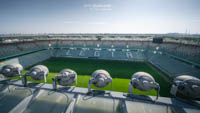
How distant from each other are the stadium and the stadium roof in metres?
0.06

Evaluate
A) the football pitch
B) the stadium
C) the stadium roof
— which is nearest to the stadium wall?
the stadium

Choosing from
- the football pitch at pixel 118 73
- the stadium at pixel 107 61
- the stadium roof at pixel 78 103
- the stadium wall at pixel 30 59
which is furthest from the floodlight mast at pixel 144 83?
the stadium wall at pixel 30 59

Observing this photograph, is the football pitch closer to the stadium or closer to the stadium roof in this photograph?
the stadium

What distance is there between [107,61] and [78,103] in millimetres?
24176

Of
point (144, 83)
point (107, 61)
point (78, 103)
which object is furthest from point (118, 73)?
point (78, 103)

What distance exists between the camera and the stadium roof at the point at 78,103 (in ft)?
17.5

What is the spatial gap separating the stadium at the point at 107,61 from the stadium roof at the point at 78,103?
0.06 m

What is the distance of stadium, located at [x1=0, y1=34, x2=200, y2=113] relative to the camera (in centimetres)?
627

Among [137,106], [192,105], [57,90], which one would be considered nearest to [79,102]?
[57,90]

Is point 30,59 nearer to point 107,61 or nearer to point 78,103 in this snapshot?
point 107,61

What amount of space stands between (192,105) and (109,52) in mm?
30165

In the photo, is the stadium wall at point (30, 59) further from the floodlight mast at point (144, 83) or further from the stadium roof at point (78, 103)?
the floodlight mast at point (144, 83)

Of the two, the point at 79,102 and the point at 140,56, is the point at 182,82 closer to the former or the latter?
the point at 79,102

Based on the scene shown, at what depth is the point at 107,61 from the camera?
2966 centimetres
